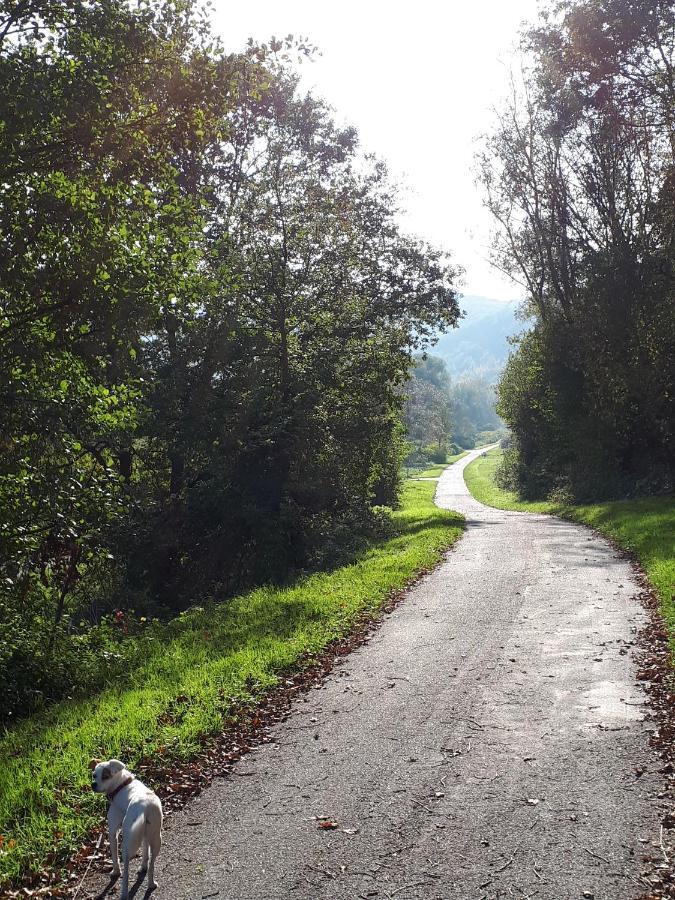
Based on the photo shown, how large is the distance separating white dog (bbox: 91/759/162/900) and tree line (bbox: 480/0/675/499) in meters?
23.6

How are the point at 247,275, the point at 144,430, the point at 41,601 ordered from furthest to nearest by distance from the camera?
the point at 247,275
the point at 144,430
the point at 41,601

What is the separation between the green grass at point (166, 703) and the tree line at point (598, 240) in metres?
17.3

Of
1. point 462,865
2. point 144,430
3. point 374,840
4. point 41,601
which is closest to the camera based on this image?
point 462,865

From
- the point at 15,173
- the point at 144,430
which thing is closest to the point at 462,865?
the point at 15,173

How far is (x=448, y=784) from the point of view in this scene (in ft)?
21.4

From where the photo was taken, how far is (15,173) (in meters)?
9.40

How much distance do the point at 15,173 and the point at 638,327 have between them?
987 inches

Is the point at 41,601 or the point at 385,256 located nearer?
the point at 41,601

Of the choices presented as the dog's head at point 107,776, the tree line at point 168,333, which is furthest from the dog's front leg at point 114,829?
the tree line at point 168,333

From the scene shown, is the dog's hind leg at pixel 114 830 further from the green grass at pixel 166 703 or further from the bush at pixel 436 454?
the bush at pixel 436 454

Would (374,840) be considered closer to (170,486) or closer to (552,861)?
(552,861)

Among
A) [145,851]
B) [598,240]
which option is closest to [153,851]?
[145,851]

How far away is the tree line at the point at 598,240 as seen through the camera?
22922 millimetres

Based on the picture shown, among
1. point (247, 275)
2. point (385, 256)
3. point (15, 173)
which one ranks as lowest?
point (15, 173)
